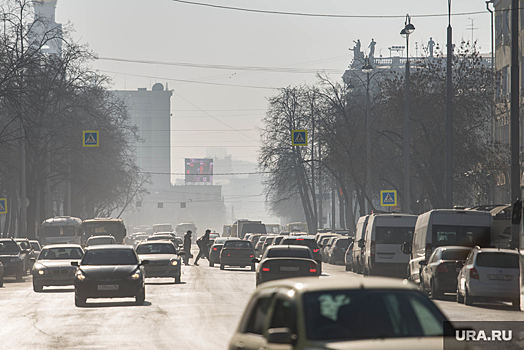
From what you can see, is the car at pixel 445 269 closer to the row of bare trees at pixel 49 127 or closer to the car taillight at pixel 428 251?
the car taillight at pixel 428 251

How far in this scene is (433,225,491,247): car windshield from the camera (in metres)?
25.8

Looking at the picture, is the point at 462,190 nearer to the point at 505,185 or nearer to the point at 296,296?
the point at 505,185

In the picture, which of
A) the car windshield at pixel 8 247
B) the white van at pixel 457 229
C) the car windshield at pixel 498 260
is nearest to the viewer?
the car windshield at pixel 498 260

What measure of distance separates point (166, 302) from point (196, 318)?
4.77m

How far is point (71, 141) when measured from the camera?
184 feet

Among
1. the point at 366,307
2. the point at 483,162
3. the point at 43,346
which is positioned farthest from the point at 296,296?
the point at 483,162

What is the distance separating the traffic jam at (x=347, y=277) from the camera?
6520 mm

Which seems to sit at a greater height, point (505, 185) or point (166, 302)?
point (505, 185)

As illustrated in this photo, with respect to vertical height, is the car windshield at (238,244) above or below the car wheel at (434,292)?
above

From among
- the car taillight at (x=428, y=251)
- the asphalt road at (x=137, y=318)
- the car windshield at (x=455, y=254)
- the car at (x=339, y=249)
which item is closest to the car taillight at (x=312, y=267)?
the asphalt road at (x=137, y=318)

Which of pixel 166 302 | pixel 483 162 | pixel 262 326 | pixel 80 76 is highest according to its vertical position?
pixel 80 76

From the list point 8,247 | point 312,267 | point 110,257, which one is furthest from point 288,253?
point 8,247

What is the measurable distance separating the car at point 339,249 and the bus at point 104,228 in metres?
15.3

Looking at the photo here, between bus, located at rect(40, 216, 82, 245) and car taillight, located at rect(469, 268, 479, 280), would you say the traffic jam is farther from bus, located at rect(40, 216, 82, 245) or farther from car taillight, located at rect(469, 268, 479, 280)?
bus, located at rect(40, 216, 82, 245)
